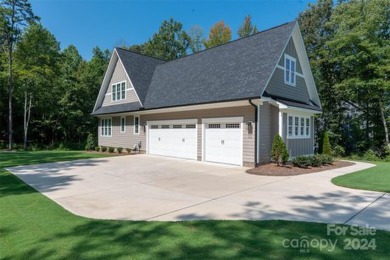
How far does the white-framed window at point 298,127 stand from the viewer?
44.2 ft

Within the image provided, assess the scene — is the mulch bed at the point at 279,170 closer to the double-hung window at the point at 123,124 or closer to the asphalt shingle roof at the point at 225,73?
the asphalt shingle roof at the point at 225,73

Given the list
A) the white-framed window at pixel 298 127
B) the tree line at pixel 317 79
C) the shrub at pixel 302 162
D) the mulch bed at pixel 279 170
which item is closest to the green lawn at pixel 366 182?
the mulch bed at pixel 279 170

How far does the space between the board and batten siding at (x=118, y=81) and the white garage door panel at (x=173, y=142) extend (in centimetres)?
331

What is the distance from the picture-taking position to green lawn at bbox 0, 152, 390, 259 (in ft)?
11.5

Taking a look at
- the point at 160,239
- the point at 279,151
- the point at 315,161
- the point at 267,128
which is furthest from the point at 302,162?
the point at 160,239

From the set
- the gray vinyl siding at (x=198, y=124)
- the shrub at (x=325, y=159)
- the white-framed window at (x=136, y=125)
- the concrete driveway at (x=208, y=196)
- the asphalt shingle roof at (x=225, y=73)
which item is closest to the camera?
the concrete driveway at (x=208, y=196)

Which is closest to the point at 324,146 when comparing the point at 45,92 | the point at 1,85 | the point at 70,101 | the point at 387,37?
the point at 387,37

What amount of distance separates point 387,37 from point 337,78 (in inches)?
176

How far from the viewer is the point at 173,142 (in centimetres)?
1616

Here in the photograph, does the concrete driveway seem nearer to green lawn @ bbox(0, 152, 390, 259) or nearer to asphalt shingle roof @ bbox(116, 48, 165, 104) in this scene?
green lawn @ bbox(0, 152, 390, 259)

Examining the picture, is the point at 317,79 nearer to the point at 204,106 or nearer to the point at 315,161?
the point at 315,161

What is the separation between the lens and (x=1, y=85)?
25.4 m

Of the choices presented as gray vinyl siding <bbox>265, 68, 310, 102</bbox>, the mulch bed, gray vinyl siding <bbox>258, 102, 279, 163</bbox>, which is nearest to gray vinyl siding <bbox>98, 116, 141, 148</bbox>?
gray vinyl siding <bbox>258, 102, 279, 163</bbox>

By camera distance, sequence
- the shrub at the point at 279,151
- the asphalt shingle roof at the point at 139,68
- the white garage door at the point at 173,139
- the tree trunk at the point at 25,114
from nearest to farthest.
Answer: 1. the shrub at the point at 279,151
2. the white garage door at the point at 173,139
3. the asphalt shingle roof at the point at 139,68
4. the tree trunk at the point at 25,114
